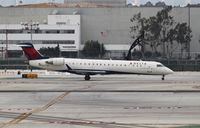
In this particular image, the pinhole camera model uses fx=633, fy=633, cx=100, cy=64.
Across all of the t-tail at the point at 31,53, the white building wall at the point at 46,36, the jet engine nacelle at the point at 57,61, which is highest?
the white building wall at the point at 46,36

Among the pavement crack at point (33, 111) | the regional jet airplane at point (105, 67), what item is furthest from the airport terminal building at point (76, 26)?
the pavement crack at point (33, 111)

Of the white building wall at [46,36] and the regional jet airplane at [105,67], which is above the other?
the white building wall at [46,36]

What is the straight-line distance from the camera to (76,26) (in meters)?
163

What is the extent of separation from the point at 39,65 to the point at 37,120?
171 feet

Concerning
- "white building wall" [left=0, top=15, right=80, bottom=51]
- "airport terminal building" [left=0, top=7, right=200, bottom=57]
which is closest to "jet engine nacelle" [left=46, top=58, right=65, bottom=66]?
"airport terminal building" [left=0, top=7, right=200, bottom=57]

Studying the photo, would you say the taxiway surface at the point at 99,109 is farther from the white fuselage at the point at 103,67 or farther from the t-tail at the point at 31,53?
the t-tail at the point at 31,53

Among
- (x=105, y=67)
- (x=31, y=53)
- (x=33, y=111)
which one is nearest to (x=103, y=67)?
(x=105, y=67)

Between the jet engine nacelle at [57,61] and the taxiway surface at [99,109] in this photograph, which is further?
the jet engine nacelle at [57,61]

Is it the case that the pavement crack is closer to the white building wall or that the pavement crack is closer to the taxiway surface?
the taxiway surface

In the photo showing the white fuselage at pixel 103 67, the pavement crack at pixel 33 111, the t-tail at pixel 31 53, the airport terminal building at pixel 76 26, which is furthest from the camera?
the airport terminal building at pixel 76 26

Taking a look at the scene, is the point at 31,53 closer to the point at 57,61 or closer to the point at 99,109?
the point at 57,61

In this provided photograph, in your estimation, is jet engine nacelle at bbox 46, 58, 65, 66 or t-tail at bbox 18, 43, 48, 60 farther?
t-tail at bbox 18, 43, 48, 60

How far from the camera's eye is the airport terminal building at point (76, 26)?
534 feet

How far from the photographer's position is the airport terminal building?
162625 mm
